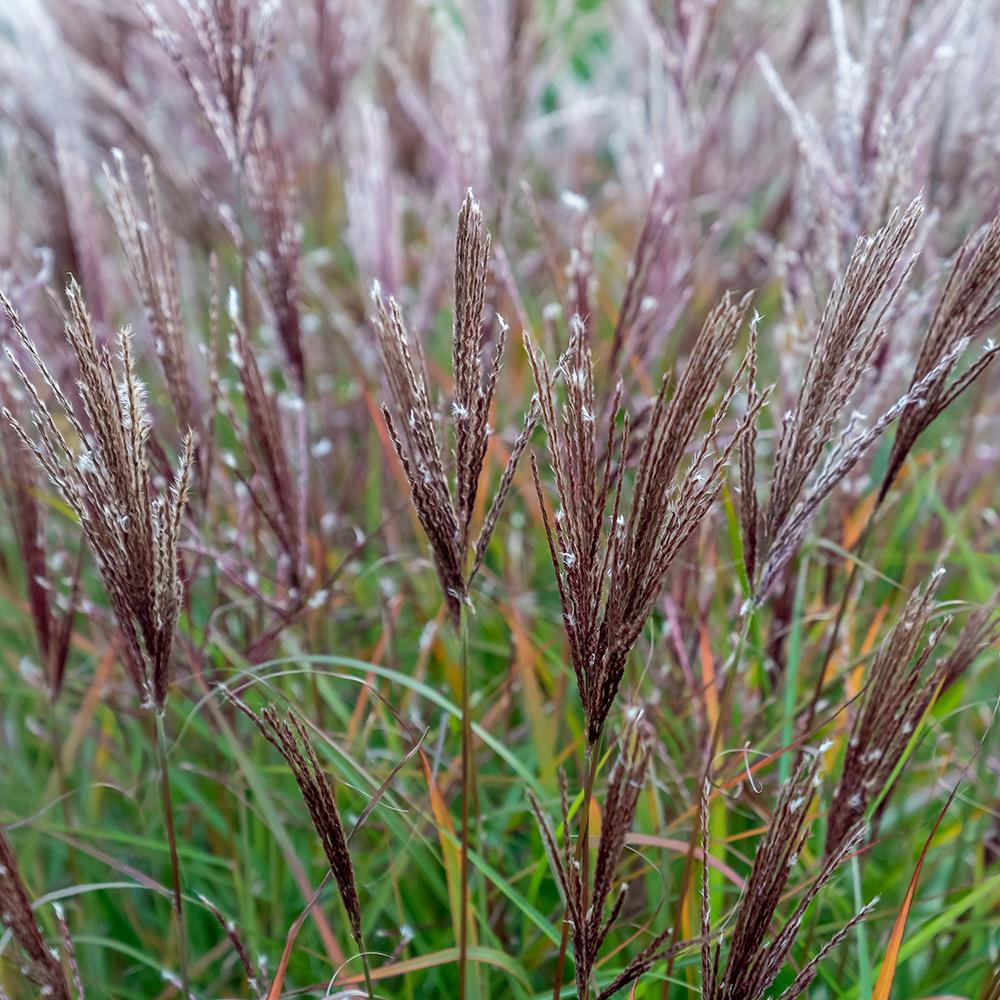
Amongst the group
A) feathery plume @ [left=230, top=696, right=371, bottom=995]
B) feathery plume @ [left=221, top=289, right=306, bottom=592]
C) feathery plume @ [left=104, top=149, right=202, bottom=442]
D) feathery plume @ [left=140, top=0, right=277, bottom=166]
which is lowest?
feathery plume @ [left=230, top=696, right=371, bottom=995]

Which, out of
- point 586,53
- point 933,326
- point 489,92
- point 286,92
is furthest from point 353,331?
point 586,53

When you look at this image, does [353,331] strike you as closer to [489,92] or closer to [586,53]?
[489,92]

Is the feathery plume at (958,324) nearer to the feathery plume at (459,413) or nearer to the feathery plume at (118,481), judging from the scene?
the feathery plume at (459,413)

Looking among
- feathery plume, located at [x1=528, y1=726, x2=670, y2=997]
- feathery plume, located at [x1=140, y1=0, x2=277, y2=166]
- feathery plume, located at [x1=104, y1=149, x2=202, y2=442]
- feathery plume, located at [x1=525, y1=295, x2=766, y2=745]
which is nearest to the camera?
feathery plume, located at [x1=525, y1=295, x2=766, y2=745]

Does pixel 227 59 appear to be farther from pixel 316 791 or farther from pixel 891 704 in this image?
pixel 891 704

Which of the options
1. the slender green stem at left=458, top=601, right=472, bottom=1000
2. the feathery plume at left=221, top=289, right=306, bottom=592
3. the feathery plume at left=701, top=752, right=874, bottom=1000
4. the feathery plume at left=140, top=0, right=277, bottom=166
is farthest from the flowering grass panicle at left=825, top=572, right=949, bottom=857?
the feathery plume at left=140, top=0, right=277, bottom=166

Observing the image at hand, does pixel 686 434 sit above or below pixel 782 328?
above

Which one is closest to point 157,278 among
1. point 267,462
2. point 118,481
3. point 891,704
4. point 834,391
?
point 267,462

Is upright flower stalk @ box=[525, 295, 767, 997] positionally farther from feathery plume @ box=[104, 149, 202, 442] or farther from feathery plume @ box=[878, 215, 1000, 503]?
feathery plume @ box=[104, 149, 202, 442]
